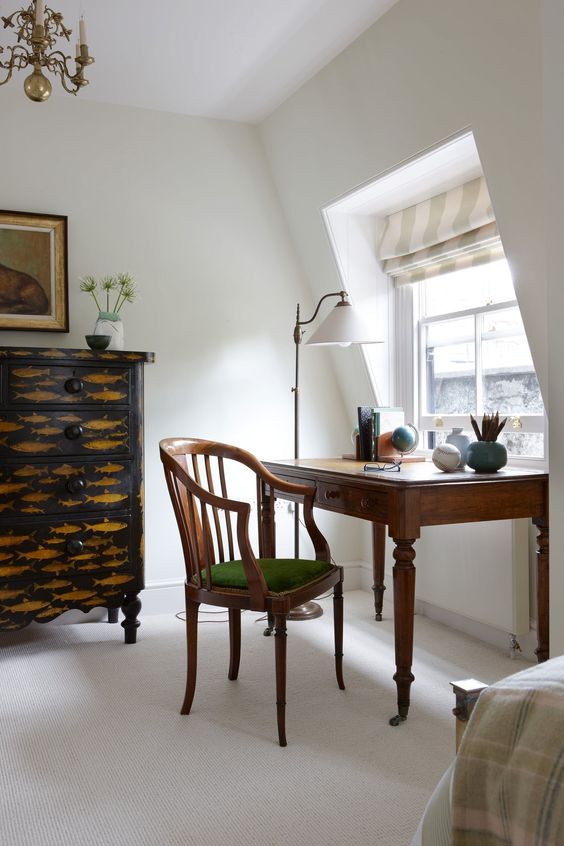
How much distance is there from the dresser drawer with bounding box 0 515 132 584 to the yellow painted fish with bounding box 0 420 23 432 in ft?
1.34

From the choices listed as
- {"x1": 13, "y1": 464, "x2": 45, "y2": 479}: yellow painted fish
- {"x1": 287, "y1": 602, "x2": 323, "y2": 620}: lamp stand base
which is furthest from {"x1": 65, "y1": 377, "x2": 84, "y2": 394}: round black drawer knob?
{"x1": 287, "y1": 602, "x2": 323, "y2": 620}: lamp stand base

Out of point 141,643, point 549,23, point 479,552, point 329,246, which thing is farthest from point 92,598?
point 549,23

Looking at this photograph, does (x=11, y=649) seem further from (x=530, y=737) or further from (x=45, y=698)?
(x=530, y=737)

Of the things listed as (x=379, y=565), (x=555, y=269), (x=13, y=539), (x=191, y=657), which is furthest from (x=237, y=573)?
(x=555, y=269)

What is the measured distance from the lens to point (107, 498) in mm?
3242

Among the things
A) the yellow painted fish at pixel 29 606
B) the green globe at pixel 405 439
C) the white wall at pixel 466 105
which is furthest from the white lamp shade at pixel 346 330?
the yellow painted fish at pixel 29 606

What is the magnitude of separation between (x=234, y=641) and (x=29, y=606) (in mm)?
928

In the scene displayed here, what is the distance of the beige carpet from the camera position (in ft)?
6.16

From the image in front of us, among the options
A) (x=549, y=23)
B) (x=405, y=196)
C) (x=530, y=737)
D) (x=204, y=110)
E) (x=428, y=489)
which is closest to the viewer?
(x=530, y=737)

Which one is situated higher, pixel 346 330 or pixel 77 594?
pixel 346 330

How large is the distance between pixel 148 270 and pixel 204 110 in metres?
0.91

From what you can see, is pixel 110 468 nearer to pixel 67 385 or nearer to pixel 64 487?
pixel 64 487

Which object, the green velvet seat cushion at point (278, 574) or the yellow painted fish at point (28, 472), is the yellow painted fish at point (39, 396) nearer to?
the yellow painted fish at point (28, 472)

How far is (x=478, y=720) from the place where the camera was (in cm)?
107
